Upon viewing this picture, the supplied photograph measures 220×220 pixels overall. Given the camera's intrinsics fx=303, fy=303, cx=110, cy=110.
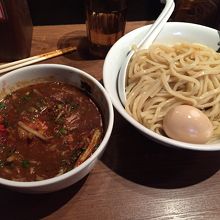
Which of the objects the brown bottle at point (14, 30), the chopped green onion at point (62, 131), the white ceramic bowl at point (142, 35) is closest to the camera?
the chopped green onion at point (62, 131)

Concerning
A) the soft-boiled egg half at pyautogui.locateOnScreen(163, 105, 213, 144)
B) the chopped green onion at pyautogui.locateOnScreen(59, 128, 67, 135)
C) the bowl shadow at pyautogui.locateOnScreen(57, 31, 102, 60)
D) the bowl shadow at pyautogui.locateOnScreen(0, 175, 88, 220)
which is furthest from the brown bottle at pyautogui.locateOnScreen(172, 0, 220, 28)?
the bowl shadow at pyautogui.locateOnScreen(0, 175, 88, 220)

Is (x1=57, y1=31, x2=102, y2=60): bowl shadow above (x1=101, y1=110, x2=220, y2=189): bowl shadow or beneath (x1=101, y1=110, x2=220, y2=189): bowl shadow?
above

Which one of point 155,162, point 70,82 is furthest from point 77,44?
point 155,162

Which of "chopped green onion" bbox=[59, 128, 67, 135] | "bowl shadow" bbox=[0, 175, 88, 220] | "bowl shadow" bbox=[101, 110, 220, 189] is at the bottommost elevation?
"bowl shadow" bbox=[0, 175, 88, 220]

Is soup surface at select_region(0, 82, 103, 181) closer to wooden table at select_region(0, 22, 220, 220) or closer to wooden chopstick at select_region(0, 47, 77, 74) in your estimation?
wooden table at select_region(0, 22, 220, 220)

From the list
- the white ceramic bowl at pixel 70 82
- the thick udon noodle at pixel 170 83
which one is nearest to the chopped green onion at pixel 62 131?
the white ceramic bowl at pixel 70 82

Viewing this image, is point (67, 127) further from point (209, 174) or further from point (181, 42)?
point (181, 42)

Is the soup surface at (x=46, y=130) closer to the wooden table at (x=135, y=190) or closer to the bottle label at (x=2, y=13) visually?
the wooden table at (x=135, y=190)
